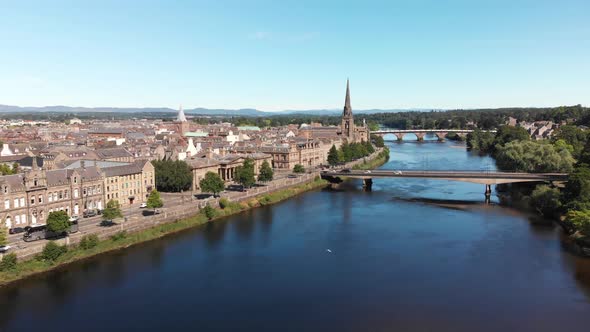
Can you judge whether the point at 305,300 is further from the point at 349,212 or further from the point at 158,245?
the point at 349,212

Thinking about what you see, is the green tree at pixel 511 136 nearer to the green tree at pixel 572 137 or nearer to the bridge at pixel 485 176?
the green tree at pixel 572 137

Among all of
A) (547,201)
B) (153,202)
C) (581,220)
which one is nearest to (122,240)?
(153,202)

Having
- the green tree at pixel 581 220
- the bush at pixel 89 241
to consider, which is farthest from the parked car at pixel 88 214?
the green tree at pixel 581 220

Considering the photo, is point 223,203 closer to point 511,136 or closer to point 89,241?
point 89,241

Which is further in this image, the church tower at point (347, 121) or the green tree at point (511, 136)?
the church tower at point (347, 121)

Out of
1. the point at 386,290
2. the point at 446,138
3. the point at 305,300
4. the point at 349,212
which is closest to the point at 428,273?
the point at 386,290

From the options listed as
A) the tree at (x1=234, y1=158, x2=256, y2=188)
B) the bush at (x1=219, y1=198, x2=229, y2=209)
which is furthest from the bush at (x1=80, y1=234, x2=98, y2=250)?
the tree at (x1=234, y1=158, x2=256, y2=188)

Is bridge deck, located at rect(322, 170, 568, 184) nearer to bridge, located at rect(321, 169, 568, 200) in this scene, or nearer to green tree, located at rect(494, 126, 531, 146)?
bridge, located at rect(321, 169, 568, 200)
